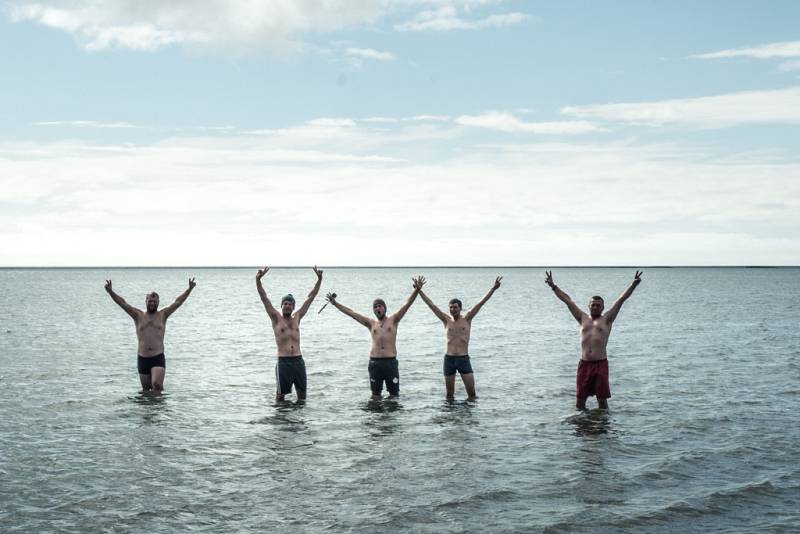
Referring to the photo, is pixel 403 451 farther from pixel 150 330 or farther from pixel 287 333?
pixel 150 330

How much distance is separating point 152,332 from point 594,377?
9345mm

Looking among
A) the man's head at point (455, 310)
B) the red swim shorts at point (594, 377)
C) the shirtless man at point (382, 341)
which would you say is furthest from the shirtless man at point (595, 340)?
the shirtless man at point (382, 341)

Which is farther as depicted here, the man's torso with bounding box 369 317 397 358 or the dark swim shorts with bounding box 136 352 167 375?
the dark swim shorts with bounding box 136 352 167 375

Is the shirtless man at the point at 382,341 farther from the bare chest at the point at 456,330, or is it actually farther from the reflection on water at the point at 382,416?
the bare chest at the point at 456,330

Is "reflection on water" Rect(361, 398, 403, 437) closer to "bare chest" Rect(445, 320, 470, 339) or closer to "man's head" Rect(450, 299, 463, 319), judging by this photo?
"bare chest" Rect(445, 320, 470, 339)

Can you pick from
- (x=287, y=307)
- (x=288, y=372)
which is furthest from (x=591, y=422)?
(x=287, y=307)

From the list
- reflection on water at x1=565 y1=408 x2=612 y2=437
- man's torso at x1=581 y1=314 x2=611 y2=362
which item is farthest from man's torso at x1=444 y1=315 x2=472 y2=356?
reflection on water at x1=565 y1=408 x2=612 y2=437

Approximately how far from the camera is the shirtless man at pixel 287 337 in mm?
15461

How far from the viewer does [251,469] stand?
1174 centimetres

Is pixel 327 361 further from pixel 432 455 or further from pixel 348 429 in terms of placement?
pixel 432 455

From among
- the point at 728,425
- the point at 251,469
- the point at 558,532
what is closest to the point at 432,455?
the point at 251,469

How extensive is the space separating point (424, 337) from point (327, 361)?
11.3m

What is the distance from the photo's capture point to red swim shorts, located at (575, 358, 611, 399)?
14562 mm

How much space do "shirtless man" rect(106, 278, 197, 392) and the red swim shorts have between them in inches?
323
